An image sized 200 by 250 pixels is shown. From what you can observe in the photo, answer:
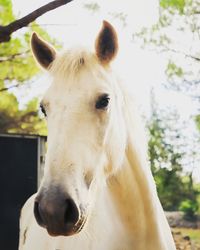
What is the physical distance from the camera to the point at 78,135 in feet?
6.04

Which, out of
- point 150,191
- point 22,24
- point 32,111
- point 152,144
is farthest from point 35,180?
point 152,144

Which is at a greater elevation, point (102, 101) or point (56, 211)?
point (102, 101)

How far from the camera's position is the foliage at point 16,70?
9805 mm

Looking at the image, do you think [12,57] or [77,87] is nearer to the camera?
[77,87]

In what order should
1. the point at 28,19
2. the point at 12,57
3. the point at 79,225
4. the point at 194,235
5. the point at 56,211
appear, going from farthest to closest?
the point at 194,235 < the point at 12,57 < the point at 28,19 < the point at 79,225 < the point at 56,211

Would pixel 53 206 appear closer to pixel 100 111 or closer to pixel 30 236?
pixel 100 111

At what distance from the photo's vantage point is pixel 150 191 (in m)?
2.35

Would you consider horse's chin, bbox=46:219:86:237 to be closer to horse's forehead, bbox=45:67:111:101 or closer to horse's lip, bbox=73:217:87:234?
horse's lip, bbox=73:217:87:234

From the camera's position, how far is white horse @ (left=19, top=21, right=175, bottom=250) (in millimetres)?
1686

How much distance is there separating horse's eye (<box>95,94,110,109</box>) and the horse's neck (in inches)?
18.4

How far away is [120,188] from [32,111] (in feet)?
38.1

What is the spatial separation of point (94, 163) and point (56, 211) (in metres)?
0.39

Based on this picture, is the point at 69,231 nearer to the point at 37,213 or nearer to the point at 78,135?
the point at 37,213

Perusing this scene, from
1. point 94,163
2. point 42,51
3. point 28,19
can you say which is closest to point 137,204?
point 94,163
